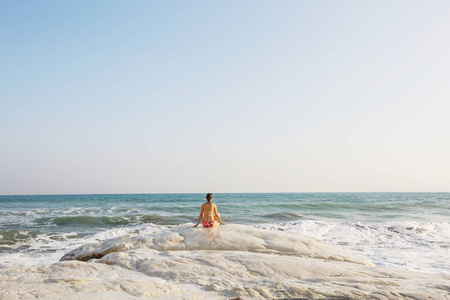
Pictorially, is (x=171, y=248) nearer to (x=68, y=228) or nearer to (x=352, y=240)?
(x=352, y=240)

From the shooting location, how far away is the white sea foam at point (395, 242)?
8.34m

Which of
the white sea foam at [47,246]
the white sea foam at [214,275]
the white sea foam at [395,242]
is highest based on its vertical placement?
the white sea foam at [214,275]

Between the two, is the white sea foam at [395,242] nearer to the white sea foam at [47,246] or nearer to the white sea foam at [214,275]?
the white sea foam at [214,275]

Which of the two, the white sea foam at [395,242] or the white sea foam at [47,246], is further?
the white sea foam at [47,246]

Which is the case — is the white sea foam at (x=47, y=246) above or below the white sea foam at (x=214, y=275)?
below

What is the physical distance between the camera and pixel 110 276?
187 inches

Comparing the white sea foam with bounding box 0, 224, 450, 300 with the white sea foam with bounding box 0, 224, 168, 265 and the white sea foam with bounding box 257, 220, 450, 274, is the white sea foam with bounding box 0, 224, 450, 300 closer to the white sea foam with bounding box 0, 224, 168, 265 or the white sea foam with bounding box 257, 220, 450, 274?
the white sea foam with bounding box 257, 220, 450, 274

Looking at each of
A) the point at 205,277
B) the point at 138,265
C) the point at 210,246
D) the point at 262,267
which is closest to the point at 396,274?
the point at 262,267

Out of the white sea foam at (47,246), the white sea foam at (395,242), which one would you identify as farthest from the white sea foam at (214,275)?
the white sea foam at (47,246)

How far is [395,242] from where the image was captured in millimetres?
11398

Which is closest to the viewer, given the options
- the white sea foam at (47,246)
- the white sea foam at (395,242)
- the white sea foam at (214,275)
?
the white sea foam at (214,275)

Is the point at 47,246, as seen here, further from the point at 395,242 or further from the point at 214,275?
the point at 395,242

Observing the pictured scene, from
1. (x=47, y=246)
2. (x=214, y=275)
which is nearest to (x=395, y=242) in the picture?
(x=214, y=275)

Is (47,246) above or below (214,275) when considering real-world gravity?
below
